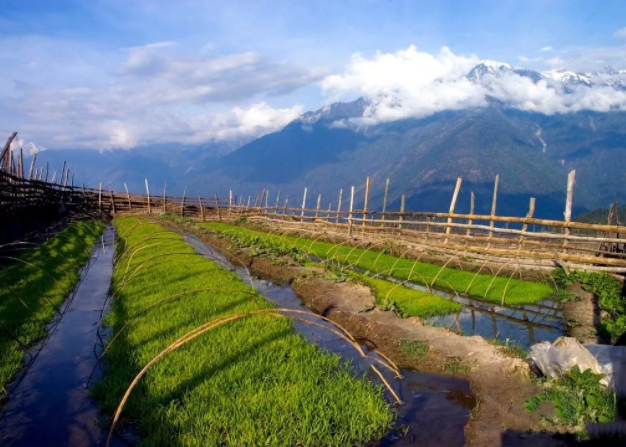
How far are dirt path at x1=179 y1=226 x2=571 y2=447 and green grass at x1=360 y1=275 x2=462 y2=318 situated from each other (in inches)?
11.4

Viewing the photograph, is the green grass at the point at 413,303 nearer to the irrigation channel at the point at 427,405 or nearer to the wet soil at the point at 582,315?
the irrigation channel at the point at 427,405

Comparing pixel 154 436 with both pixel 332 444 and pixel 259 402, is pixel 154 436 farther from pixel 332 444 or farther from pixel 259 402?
pixel 332 444

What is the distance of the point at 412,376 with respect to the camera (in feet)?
23.1

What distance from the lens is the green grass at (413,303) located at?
9.76m

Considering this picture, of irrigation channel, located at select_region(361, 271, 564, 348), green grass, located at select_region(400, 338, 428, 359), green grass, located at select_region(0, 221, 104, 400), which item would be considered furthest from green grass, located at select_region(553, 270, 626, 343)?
green grass, located at select_region(0, 221, 104, 400)

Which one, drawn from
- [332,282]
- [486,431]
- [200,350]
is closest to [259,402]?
[200,350]

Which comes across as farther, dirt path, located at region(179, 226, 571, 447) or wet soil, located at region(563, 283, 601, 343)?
wet soil, located at region(563, 283, 601, 343)

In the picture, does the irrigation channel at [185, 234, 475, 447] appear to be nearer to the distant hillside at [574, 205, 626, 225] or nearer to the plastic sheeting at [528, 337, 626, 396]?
the plastic sheeting at [528, 337, 626, 396]

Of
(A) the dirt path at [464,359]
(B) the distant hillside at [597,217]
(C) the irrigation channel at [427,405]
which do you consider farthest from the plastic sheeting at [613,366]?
(B) the distant hillside at [597,217]

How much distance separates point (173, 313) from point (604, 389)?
272 inches

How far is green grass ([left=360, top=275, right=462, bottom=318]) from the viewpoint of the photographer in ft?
32.0

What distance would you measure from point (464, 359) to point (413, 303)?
10.6 ft

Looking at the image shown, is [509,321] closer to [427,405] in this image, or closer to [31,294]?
[427,405]

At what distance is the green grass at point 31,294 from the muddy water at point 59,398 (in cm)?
29
